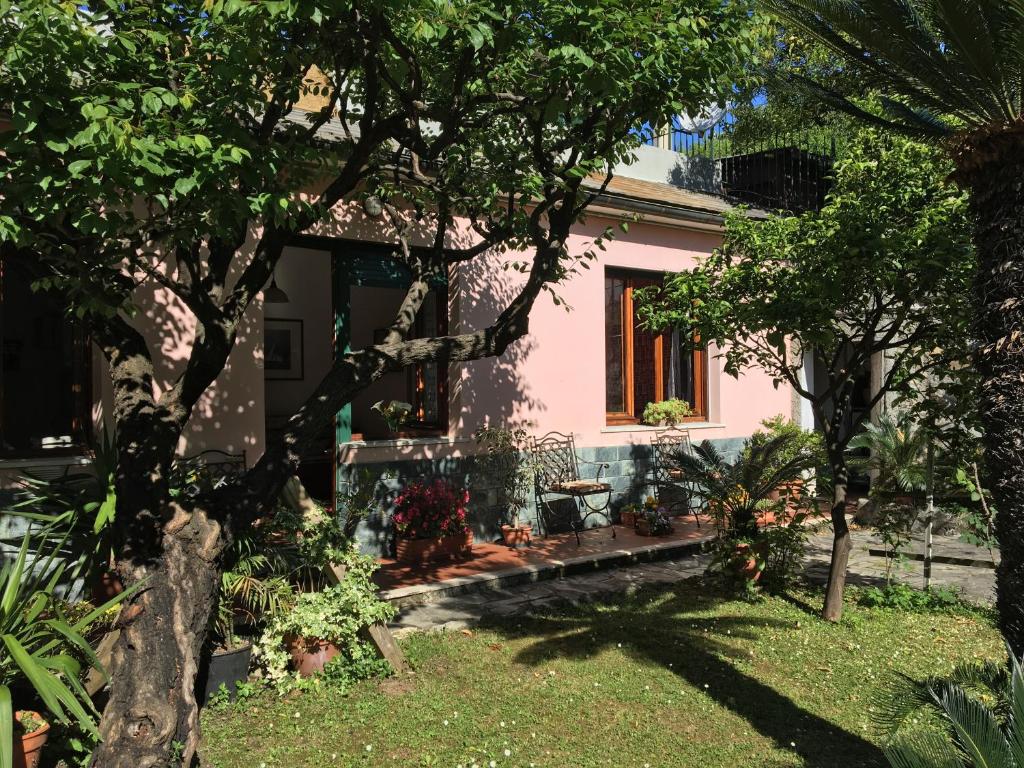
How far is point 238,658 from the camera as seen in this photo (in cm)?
504

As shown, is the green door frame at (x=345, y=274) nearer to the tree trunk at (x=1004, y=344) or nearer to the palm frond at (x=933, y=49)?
the palm frond at (x=933, y=49)

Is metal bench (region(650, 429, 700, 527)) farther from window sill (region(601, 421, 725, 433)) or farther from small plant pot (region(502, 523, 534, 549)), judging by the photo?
small plant pot (region(502, 523, 534, 549))

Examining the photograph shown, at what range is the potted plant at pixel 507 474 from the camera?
30.0 ft

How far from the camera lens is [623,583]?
312 inches

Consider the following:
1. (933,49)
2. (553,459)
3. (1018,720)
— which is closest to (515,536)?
(553,459)

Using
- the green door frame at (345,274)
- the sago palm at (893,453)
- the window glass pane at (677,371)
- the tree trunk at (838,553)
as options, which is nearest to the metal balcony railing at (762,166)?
the window glass pane at (677,371)

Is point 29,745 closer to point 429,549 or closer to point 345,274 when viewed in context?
point 429,549

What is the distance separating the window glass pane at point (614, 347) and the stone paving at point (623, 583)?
2628mm

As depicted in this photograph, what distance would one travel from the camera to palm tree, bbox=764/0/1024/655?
365cm

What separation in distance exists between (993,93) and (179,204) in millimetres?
4643

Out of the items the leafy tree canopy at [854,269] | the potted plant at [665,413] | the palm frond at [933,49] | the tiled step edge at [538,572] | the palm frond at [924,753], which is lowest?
the tiled step edge at [538,572]

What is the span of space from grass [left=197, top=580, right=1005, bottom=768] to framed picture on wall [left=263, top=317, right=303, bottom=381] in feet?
22.3

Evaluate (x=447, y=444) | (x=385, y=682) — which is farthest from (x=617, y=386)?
(x=385, y=682)

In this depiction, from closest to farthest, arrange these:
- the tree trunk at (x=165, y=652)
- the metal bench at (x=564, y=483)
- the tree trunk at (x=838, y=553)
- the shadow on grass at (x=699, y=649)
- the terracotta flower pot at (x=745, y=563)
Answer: the tree trunk at (x=165, y=652)
the shadow on grass at (x=699, y=649)
the tree trunk at (x=838, y=553)
the terracotta flower pot at (x=745, y=563)
the metal bench at (x=564, y=483)
